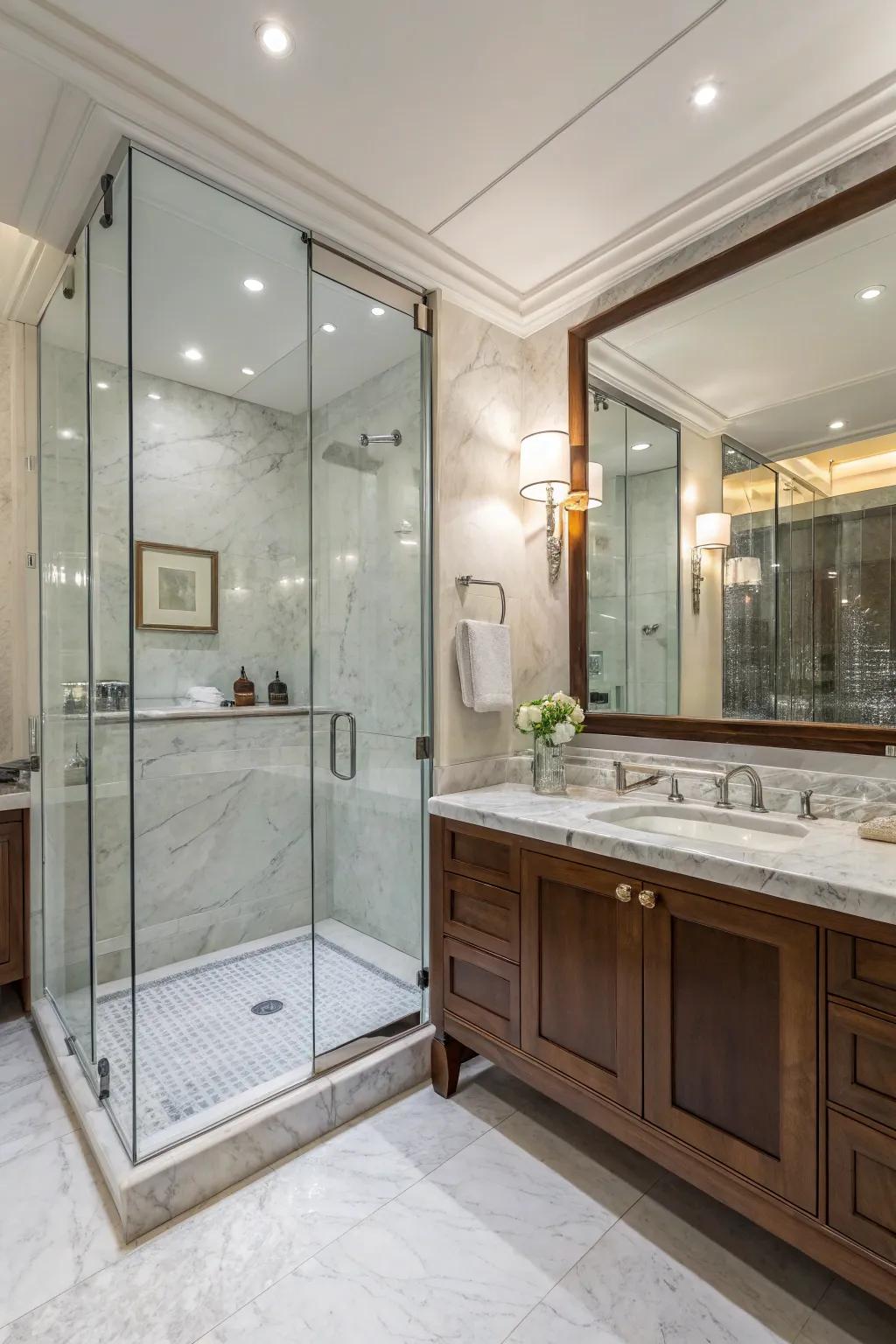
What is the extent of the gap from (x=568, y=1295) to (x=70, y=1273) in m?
1.07

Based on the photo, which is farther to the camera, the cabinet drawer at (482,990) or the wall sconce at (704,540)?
the wall sconce at (704,540)

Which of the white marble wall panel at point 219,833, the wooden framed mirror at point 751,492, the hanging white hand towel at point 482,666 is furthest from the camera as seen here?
the white marble wall panel at point 219,833

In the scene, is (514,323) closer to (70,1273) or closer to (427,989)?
(427,989)

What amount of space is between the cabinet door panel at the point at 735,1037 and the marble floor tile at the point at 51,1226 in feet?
4.30

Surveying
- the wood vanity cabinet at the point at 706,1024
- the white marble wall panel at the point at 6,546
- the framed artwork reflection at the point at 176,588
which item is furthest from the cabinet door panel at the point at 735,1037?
the framed artwork reflection at the point at 176,588

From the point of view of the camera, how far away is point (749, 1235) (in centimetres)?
154

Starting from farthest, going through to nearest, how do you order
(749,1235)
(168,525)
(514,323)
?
(168,525), (514,323), (749,1235)

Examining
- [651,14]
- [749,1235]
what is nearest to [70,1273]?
[749,1235]

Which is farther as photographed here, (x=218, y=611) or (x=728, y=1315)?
(x=218, y=611)

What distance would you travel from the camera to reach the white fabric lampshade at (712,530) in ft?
6.56

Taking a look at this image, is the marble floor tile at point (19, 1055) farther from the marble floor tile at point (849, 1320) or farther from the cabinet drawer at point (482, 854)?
the marble floor tile at point (849, 1320)

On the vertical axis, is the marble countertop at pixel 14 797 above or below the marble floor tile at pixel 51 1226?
above

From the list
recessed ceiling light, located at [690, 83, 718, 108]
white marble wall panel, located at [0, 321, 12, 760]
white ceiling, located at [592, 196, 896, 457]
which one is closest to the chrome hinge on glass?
white marble wall panel, located at [0, 321, 12, 760]

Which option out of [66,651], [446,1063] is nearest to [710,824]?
[446,1063]
